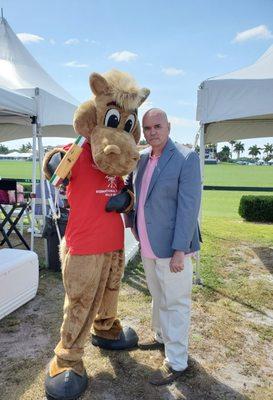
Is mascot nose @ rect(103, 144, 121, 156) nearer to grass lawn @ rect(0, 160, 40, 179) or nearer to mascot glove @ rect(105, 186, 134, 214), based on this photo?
mascot glove @ rect(105, 186, 134, 214)

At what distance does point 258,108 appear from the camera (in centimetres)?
407

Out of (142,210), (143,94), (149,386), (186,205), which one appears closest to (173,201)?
(186,205)

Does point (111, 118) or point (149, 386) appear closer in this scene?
point (111, 118)

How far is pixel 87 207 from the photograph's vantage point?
2.64m

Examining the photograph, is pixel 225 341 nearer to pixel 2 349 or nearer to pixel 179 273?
pixel 179 273

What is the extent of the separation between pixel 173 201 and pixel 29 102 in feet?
10.2

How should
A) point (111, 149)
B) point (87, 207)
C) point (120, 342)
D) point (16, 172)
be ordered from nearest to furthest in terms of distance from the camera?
point (111, 149), point (87, 207), point (120, 342), point (16, 172)

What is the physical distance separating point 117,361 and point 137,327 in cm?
67

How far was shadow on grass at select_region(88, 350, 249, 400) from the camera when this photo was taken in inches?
103

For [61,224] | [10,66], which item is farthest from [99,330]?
[10,66]

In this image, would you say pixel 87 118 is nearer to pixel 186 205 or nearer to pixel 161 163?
pixel 161 163

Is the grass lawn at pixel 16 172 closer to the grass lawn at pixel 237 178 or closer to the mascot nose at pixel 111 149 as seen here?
the grass lawn at pixel 237 178

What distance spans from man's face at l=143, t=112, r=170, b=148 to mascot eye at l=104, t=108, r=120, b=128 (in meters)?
0.24

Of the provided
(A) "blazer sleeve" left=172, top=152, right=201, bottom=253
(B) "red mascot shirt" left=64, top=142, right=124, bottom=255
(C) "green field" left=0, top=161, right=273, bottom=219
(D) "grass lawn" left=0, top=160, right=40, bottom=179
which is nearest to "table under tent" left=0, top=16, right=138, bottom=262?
(B) "red mascot shirt" left=64, top=142, right=124, bottom=255
